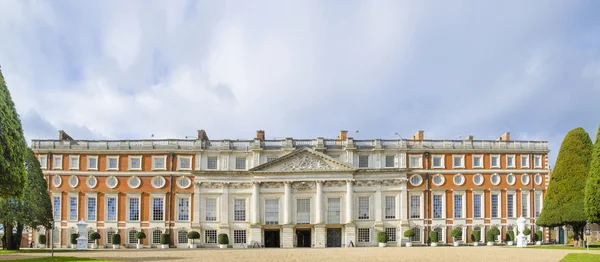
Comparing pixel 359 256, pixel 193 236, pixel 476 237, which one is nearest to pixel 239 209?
pixel 193 236

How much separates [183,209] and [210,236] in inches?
128

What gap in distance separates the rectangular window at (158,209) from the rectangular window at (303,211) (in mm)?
11373

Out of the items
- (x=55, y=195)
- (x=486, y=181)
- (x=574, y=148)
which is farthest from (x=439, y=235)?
(x=55, y=195)

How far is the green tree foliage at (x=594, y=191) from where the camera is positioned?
131 ft

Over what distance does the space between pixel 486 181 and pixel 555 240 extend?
786 cm

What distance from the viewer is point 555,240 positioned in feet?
181

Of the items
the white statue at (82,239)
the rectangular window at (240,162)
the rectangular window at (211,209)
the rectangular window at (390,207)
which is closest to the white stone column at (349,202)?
the rectangular window at (390,207)

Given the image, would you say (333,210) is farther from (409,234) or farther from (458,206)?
(458,206)

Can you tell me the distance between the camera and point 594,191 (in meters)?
40.4

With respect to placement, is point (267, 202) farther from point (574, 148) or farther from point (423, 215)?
point (574, 148)

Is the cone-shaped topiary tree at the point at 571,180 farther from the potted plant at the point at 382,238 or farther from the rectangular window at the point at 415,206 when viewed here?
the potted plant at the point at 382,238

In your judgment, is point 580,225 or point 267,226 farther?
point 267,226

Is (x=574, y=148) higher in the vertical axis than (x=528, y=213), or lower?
higher

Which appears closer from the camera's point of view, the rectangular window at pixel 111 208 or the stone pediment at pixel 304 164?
the stone pediment at pixel 304 164
